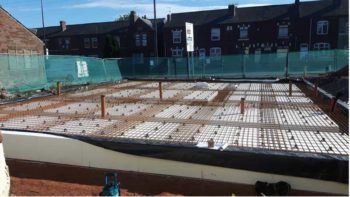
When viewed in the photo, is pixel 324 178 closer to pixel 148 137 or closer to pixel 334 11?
pixel 148 137

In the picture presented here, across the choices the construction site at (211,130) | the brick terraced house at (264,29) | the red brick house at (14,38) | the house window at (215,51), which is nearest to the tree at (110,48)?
the brick terraced house at (264,29)

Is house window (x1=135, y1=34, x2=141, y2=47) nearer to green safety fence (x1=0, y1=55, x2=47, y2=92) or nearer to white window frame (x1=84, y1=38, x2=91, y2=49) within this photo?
white window frame (x1=84, y1=38, x2=91, y2=49)

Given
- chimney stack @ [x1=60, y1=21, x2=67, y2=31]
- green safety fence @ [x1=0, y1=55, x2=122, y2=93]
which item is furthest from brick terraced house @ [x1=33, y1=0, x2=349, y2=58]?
green safety fence @ [x1=0, y1=55, x2=122, y2=93]

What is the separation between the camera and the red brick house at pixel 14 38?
1714cm

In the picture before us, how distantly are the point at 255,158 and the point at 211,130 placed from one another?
177 cm

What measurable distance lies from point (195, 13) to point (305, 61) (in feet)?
59.2

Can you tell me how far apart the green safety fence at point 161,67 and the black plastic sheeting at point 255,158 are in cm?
1017

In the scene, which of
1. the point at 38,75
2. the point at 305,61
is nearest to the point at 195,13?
the point at 305,61

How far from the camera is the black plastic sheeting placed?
12.8 ft

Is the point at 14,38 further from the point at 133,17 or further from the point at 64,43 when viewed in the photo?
the point at 64,43

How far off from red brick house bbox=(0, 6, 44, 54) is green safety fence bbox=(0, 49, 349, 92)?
383cm

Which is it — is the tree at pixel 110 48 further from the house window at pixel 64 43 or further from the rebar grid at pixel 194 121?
the rebar grid at pixel 194 121

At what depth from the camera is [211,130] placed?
19.4 ft

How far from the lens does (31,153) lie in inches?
209
